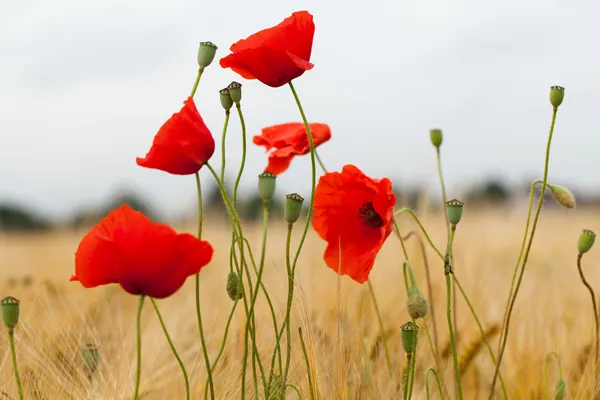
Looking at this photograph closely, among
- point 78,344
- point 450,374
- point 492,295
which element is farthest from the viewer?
point 492,295

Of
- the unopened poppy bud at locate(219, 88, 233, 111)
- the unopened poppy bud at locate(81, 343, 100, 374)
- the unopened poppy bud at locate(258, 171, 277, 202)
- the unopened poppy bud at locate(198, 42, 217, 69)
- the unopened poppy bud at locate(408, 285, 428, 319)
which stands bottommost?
the unopened poppy bud at locate(81, 343, 100, 374)

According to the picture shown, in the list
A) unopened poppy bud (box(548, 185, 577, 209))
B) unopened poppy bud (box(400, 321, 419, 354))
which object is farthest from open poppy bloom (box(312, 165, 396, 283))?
unopened poppy bud (box(548, 185, 577, 209))

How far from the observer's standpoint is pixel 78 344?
1.05m

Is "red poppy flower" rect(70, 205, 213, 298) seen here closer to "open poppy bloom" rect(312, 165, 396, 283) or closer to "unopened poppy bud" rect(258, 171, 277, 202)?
"unopened poppy bud" rect(258, 171, 277, 202)

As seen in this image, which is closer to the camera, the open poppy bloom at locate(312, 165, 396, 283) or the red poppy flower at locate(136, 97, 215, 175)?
the red poppy flower at locate(136, 97, 215, 175)

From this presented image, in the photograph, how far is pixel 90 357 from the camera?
97 centimetres

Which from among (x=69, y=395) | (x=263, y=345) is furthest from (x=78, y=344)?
(x=263, y=345)

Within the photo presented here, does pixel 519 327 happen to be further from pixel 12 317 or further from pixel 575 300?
pixel 12 317

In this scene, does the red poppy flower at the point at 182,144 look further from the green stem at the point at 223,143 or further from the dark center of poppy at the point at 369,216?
the dark center of poppy at the point at 369,216

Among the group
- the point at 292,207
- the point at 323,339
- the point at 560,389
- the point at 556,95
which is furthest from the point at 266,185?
the point at 560,389

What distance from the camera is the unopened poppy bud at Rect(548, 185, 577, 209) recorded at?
0.92 m

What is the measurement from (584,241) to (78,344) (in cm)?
69

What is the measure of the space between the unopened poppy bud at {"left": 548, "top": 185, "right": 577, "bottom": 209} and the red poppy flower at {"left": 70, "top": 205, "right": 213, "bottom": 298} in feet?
1.60

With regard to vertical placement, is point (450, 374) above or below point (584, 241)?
below
